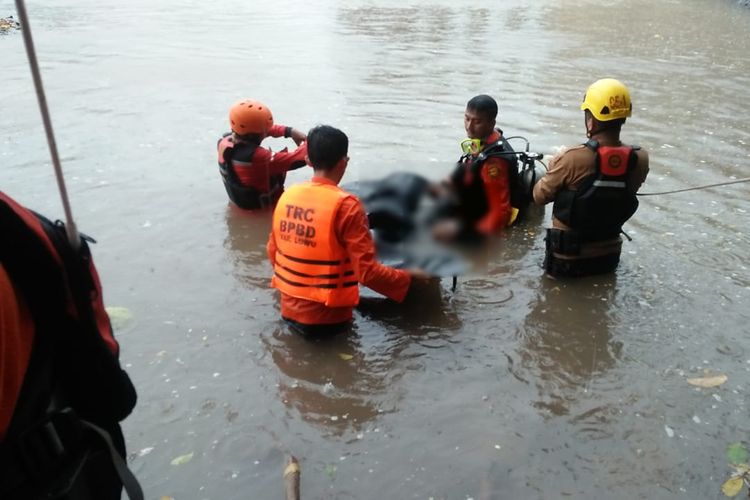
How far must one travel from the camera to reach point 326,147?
401 cm

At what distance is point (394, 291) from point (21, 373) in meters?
2.99

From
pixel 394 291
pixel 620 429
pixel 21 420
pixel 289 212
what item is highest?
pixel 21 420

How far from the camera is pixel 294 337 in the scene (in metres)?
4.53

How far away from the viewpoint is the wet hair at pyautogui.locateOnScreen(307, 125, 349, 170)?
4.02m

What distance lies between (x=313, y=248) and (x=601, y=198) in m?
2.34

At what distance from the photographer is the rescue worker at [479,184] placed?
462cm

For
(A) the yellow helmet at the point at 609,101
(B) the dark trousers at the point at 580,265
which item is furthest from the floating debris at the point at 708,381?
(A) the yellow helmet at the point at 609,101

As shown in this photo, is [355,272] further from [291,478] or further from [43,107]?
[43,107]

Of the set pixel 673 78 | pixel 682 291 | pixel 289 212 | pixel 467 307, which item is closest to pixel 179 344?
pixel 289 212

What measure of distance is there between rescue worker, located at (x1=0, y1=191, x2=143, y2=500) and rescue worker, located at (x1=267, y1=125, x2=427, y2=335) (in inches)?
85.3

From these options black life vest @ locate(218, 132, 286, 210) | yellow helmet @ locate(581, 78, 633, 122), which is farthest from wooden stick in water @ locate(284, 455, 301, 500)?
black life vest @ locate(218, 132, 286, 210)

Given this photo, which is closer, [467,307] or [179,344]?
[179,344]

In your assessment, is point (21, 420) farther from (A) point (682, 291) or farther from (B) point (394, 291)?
(A) point (682, 291)

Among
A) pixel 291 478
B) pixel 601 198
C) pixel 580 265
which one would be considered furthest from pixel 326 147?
pixel 580 265
